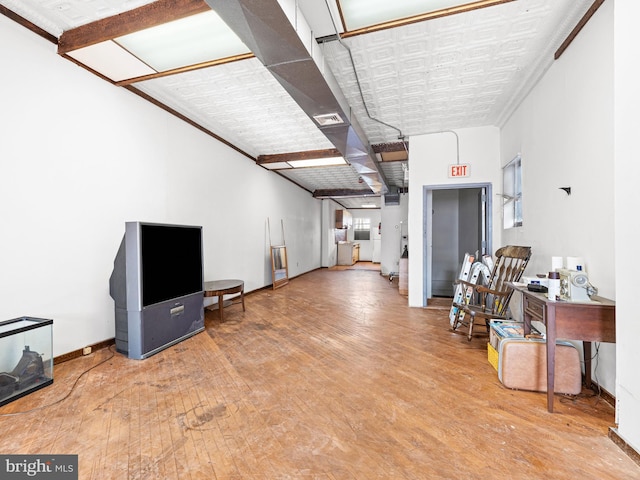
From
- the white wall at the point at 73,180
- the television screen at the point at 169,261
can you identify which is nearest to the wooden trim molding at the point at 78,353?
the white wall at the point at 73,180

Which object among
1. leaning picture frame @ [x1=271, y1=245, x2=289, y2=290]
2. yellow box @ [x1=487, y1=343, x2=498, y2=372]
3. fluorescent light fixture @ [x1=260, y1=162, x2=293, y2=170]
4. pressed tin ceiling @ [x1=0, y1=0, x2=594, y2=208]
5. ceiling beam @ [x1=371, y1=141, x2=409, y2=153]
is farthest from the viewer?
leaning picture frame @ [x1=271, y1=245, x2=289, y2=290]

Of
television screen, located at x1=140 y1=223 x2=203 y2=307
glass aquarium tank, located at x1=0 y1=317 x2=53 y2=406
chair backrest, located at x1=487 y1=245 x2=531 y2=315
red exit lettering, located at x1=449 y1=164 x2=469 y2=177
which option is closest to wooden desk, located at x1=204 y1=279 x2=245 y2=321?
television screen, located at x1=140 y1=223 x2=203 y2=307

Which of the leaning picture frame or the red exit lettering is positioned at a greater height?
the red exit lettering

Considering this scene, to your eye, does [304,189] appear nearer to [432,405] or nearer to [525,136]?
[525,136]

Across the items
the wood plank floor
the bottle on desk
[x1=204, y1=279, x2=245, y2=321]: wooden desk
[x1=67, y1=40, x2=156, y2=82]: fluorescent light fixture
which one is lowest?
the wood plank floor

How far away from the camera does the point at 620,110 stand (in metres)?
1.74

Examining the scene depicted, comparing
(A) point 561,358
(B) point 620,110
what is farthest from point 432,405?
(B) point 620,110

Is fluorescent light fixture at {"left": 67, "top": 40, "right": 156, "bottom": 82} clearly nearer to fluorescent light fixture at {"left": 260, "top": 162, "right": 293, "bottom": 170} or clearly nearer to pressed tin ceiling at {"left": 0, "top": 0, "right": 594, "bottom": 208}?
pressed tin ceiling at {"left": 0, "top": 0, "right": 594, "bottom": 208}

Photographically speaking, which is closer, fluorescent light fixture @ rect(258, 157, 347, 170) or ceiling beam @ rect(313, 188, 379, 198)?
fluorescent light fixture @ rect(258, 157, 347, 170)

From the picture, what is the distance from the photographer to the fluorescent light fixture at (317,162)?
20.4ft

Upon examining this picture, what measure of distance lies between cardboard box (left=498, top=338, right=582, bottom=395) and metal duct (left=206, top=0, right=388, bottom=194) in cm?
291

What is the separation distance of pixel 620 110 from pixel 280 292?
20.2ft

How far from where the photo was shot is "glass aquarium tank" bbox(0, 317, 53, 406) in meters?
2.24

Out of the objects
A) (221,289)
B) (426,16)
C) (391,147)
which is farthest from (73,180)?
(391,147)
